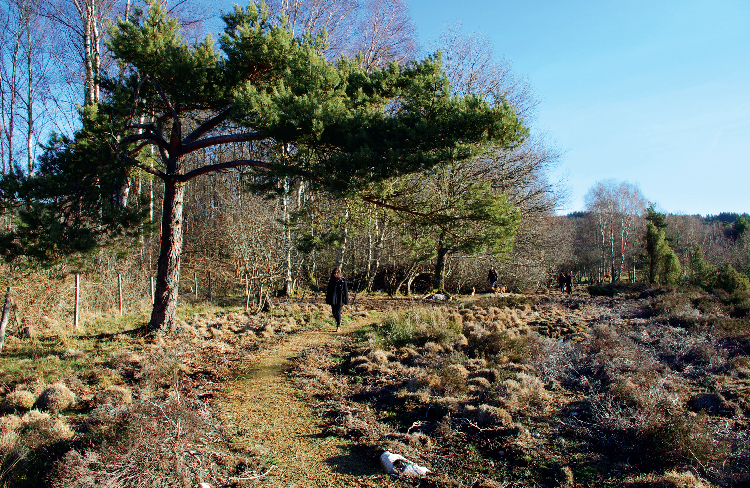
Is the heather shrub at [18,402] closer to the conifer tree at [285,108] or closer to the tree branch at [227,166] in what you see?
the conifer tree at [285,108]

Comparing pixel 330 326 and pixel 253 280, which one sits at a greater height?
pixel 253 280

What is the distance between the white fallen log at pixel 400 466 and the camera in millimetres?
3828

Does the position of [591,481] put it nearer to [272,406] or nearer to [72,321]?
[272,406]

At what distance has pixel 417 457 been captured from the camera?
4.16m

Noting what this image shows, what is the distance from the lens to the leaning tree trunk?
9.02m

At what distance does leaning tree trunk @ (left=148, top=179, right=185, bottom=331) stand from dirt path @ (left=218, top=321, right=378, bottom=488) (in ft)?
9.43

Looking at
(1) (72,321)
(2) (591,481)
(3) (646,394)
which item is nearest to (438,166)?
(3) (646,394)

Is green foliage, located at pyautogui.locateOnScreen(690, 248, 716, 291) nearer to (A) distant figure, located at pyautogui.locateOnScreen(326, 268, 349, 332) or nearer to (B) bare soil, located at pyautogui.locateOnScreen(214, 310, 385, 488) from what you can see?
(A) distant figure, located at pyautogui.locateOnScreen(326, 268, 349, 332)

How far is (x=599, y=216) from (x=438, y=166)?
41541mm

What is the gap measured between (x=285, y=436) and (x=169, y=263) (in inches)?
227

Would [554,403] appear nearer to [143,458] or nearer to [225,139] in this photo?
[143,458]

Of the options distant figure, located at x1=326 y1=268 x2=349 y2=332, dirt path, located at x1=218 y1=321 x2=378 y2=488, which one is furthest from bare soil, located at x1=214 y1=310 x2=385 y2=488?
distant figure, located at x1=326 y1=268 x2=349 y2=332

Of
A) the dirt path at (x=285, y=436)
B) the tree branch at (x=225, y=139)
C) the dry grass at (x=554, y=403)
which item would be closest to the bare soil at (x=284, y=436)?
the dirt path at (x=285, y=436)

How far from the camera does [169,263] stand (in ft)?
30.0
